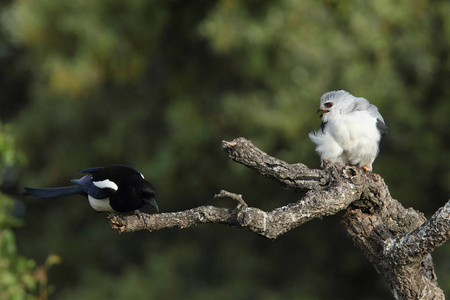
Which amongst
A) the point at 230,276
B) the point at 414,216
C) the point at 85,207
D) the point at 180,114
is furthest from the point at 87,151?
the point at 414,216

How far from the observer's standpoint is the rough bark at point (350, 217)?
270 centimetres

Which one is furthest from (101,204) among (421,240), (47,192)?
(421,240)

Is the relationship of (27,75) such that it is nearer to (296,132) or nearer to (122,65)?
(122,65)

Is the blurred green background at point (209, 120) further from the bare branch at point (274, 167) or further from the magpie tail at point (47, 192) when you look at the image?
the bare branch at point (274, 167)

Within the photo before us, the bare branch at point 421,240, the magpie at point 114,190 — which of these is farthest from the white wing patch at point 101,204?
the bare branch at point 421,240

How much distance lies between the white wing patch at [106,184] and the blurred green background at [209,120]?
1.07 meters

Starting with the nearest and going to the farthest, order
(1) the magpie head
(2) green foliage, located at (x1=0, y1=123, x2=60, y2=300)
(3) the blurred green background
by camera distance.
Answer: (1) the magpie head → (2) green foliage, located at (x1=0, y1=123, x2=60, y2=300) → (3) the blurred green background

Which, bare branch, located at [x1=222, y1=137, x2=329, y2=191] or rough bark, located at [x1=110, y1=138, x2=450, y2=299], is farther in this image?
bare branch, located at [x1=222, y1=137, x2=329, y2=191]

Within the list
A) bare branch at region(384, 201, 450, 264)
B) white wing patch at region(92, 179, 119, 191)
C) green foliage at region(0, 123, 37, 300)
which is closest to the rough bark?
bare branch at region(384, 201, 450, 264)

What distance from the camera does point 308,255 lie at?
7887mm

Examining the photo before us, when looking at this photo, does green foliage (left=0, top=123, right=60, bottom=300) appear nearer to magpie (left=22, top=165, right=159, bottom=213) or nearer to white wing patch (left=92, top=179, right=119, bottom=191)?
magpie (left=22, top=165, right=159, bottom=213)

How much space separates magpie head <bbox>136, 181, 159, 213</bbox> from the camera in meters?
3.32

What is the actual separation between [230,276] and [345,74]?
3.21m

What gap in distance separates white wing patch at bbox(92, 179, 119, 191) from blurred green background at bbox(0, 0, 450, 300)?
107cm
